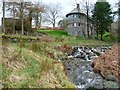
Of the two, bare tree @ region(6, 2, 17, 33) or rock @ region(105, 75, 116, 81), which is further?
bare tree @ region(6, 2, 17, 33)

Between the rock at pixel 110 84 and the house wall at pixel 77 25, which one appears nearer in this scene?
the rock at pixel 110 84

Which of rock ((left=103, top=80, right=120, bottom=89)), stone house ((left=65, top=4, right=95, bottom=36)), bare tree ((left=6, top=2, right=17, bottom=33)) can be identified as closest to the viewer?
rock ((left=103, top=80, right=120, bottom=89))

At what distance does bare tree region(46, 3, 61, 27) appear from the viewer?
94.6 feet

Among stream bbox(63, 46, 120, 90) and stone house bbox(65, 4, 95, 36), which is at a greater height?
stone house bbox(65, 4, 95, 36)

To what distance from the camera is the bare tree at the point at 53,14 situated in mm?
28825

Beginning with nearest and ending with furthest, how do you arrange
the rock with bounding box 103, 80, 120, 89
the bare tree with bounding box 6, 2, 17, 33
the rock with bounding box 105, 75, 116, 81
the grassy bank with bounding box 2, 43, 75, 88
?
the grassy bank with bounding box 2, 43, 75, 88 < the rock with bounding box 103, 80, 120, 89 < the rock with bounding box 105, 75, 116, 81 < the bare tree with bounding box 6, 2, 17, 33

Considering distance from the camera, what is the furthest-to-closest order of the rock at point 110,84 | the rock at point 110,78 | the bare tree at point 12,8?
1. the bare tree at point 12,8
2. the rock at point 110,78
3. the rock at point 110,84

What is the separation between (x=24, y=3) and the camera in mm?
19766

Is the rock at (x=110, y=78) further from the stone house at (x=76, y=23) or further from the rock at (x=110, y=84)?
the stone house at (x=76, y=23)

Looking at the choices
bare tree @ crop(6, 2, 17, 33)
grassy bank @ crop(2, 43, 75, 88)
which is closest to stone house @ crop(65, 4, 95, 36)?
bare tree @ crop(6, 2, 17, 33)

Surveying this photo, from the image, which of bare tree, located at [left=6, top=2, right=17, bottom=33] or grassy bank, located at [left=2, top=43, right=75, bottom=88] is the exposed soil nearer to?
grassy bank, located at [left=2, top=43, right=75, bottom=88]

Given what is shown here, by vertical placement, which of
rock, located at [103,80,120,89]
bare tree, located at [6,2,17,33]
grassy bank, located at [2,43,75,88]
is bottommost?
rock, located at [103,80,120,89]

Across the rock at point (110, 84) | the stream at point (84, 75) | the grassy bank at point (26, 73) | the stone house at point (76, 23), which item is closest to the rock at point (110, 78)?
the stream at point (84, 75)

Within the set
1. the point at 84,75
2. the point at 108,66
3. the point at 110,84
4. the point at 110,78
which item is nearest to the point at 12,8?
the point at 108,66
